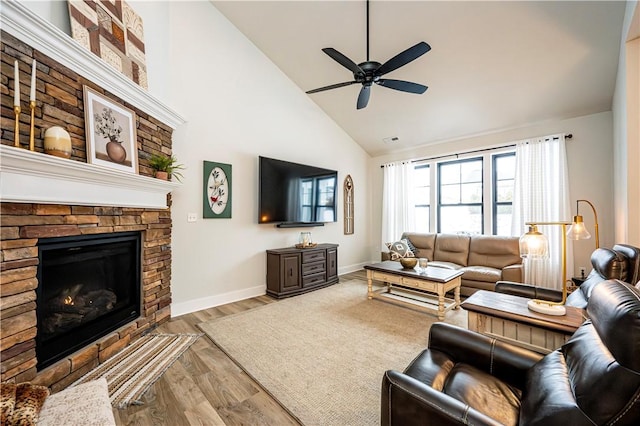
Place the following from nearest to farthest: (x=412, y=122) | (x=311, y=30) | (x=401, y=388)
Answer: (x=401, y=388) < (x=311, y=30) < (x=412, y=122)

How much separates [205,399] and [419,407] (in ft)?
4.94

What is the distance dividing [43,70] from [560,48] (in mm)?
4872

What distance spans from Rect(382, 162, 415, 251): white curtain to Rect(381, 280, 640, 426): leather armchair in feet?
13.8

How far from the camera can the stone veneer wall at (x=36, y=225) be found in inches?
60.1

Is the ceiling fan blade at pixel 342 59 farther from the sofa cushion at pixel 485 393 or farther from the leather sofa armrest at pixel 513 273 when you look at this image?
the leather sofa armrest at pixel 513 273

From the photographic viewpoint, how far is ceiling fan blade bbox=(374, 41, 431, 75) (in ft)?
7.82

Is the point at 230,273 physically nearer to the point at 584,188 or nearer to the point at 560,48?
the point at 560,48

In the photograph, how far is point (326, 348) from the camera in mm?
2457

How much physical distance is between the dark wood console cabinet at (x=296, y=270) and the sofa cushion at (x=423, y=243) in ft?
5.64

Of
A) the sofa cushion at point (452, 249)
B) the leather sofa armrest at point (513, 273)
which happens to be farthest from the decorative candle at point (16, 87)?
the sofa cushion at point (452, 249)

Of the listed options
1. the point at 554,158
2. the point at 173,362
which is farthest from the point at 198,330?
the point at 554,158

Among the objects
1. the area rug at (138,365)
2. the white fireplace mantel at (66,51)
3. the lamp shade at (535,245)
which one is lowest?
the area rug at (138,365)

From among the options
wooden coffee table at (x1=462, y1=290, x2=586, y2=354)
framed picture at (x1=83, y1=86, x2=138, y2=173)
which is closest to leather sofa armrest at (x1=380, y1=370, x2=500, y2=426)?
wooden coffee table at (x1=462, y1=290, x2=586, y2=354)

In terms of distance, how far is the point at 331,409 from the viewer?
1.70m
